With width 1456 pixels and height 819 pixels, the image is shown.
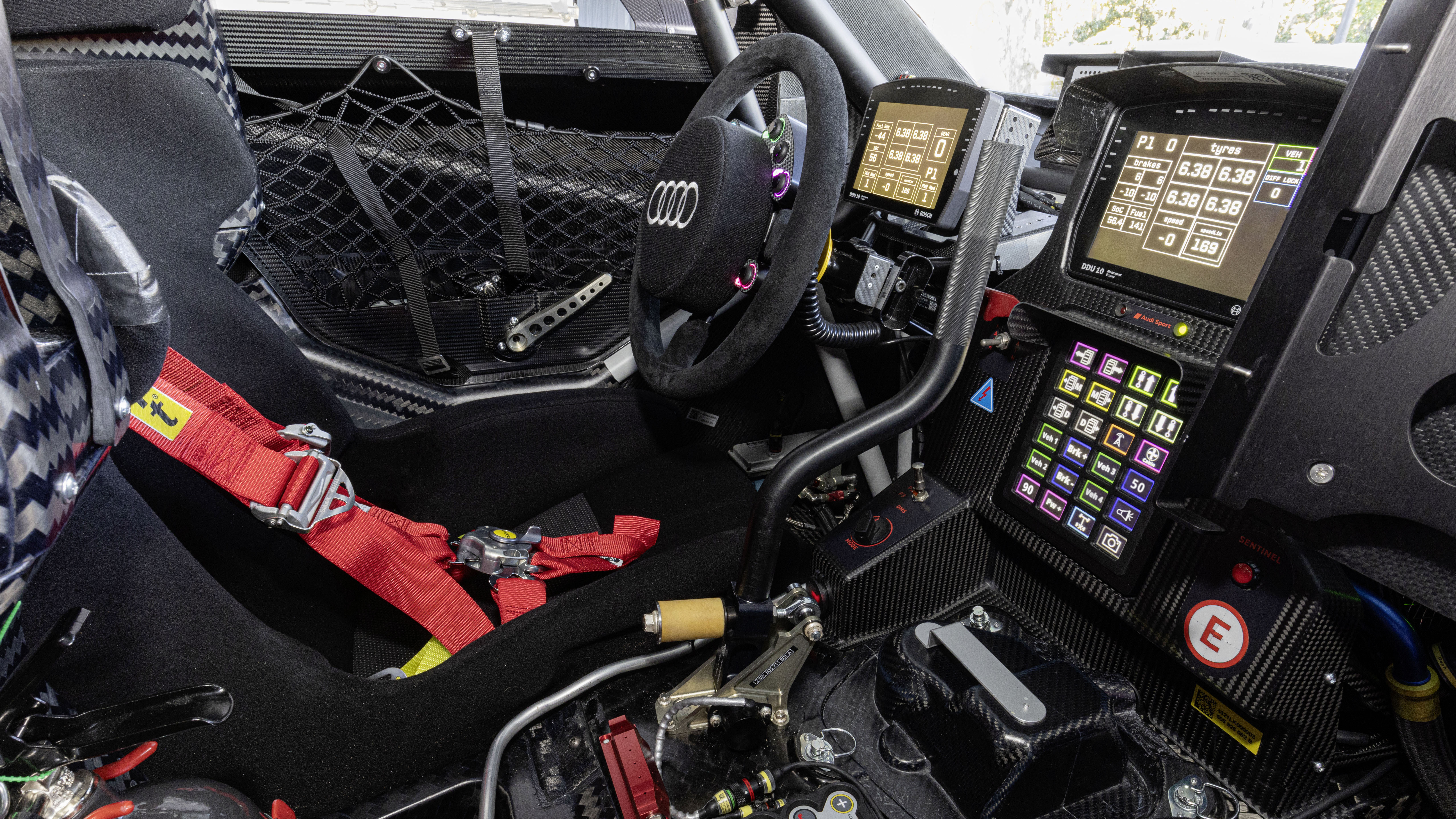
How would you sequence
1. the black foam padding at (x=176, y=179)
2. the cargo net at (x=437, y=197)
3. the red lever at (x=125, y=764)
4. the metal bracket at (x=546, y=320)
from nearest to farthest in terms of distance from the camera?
1. the red lever at (x=125, y=764)
2. the black foam padding at (x=176, y=179)
3. the cargo net at (x=437, y=197)
4. the metal bracket at (x=546, y=320)

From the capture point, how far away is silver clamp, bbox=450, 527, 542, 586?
3.44 feet

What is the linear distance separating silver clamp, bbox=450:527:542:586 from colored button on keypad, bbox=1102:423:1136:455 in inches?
31.0

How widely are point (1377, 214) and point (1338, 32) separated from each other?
3.19 feet

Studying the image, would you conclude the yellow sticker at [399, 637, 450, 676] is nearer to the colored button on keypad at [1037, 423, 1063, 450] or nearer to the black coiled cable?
the black coiled cable

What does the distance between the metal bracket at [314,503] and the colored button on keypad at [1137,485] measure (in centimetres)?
97

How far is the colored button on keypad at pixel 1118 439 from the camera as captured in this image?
0.75m

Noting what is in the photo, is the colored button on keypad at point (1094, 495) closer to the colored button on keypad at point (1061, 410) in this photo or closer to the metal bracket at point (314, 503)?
the colored button on keypad at point (1061, 410)

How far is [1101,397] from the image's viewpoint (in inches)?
31.1

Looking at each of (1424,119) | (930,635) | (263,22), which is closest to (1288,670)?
(930,635)

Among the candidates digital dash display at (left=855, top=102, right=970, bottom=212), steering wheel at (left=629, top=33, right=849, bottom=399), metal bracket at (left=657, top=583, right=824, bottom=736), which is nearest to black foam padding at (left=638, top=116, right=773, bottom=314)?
steering wheel at (left=629, top=33, right=849, bottom=399)

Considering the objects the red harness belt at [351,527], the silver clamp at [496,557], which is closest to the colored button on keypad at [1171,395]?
the red harness belt at [351,527]

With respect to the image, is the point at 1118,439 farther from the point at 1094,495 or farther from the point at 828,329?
the point at 828,329

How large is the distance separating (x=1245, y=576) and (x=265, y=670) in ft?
3.15

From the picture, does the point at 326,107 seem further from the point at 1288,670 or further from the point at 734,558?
the point at 1288,670
